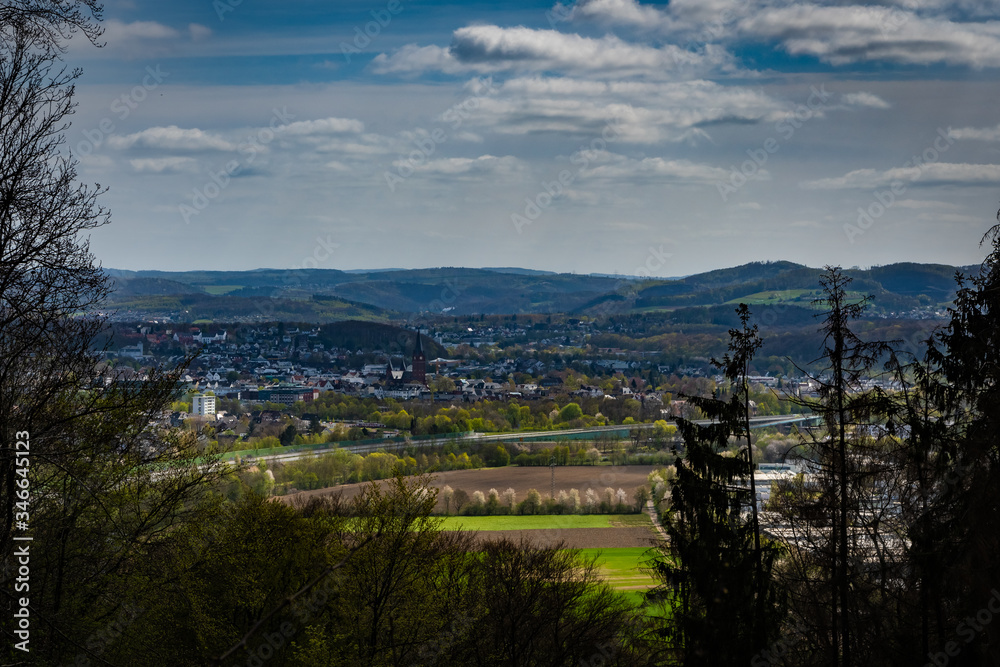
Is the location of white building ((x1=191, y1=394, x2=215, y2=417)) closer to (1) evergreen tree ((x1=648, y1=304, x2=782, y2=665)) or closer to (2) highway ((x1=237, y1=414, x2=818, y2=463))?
(2) highway ((x1=237, y1=414, x2=818, y2=463))

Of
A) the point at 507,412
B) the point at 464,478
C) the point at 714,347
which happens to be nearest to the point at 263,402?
the point at 507,412

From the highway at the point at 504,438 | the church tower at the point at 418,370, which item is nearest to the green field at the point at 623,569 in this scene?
the highway at the point at 504,438

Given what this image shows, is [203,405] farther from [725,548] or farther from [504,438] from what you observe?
[725,548]

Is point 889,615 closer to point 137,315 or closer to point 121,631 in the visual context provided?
point 121,631

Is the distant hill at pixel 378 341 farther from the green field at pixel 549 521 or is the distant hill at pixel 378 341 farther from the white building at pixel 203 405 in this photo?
the green field at pixel 549 521

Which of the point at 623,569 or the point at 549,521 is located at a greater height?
the point at 623,569

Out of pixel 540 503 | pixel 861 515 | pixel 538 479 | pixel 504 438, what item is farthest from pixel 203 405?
pixel 861 515

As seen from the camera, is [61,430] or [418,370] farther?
[418,370]
